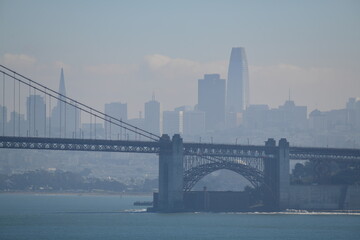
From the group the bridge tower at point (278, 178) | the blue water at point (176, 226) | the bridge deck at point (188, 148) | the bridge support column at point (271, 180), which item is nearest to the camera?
the blue water at point (176, 226)

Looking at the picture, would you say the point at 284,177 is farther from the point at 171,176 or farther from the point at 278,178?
the point at 171,176

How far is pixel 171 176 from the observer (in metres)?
154

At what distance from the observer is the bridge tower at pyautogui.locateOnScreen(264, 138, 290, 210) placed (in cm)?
15962

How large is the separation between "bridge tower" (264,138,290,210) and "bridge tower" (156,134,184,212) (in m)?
13.1

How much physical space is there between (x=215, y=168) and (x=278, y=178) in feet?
27.2

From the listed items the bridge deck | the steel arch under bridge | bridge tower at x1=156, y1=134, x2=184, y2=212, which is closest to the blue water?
bridge tower at x1=156, y1=134, x2=184, y2=212

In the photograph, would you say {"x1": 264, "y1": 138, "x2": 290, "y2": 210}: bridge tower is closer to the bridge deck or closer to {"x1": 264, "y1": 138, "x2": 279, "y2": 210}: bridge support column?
{"x1": 264, "y1": 138, "x2": 279, "y2": 210}: bridge support column

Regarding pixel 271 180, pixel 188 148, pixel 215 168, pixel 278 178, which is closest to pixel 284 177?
pixel 278 178

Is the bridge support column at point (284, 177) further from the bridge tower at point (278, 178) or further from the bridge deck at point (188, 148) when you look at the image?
the bridge deck at point (188, 148)

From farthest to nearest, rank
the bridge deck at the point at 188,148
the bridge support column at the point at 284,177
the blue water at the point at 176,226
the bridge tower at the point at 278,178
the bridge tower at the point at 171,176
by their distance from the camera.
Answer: the bridge tower at the point at 278,178 → the bridge support column at the point at 284,177 → the bridge tower at the point at 171,176 → the bridge deck at the point at 188,148 → the blue water at the point at 176,226

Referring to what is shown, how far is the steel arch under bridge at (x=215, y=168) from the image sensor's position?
15925 cm

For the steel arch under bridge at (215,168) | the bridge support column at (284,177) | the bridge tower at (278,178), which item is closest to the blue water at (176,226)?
the bridge support column at (284,177)

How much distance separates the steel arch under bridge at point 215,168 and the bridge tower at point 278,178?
1.37 metres

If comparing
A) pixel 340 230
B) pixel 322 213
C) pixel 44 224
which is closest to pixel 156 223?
pixel 44 224
